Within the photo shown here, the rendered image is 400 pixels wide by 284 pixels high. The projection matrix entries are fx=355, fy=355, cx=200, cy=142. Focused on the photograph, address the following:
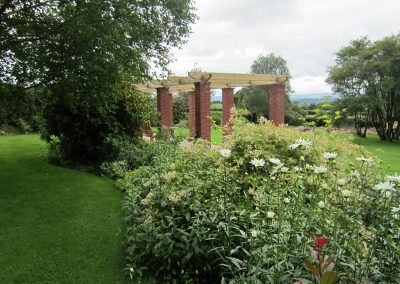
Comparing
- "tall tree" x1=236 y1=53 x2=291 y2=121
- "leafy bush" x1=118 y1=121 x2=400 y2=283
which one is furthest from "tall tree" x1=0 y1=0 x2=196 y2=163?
"tall tree" x1=236 y1=53 x2=291 y2=121

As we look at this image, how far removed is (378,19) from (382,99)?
10.6m

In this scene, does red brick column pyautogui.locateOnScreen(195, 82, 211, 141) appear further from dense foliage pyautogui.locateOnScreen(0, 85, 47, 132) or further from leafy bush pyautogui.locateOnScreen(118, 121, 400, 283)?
leafy bush pyautogui.locateOnScreen(118, 121, 400, 283)

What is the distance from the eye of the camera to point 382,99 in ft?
53.7

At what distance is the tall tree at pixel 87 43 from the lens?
5.59m

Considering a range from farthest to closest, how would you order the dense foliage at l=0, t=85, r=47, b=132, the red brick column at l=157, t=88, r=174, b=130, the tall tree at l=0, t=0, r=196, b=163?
the red brick column at l=157, t=88, r=174, b=130, the dense foliage at l=0, t=85, r=47, b=132, the tall tree at l=0, t=0, r=196, b=163

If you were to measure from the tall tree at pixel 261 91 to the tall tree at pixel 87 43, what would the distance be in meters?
16.3

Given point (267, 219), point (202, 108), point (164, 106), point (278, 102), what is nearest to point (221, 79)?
point (202, 108)

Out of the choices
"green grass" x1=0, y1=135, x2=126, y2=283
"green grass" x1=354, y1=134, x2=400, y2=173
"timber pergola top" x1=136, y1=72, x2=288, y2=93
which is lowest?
"green grass" x1=354, y1=134, x2=400, y2=173

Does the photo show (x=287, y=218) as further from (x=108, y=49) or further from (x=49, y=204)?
(x=108, y=49)

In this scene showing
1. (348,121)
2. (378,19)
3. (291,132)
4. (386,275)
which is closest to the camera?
(386,275)

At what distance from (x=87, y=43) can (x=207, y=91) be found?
17.8 feet

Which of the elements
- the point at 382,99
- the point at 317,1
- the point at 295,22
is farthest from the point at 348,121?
the point at 317,1

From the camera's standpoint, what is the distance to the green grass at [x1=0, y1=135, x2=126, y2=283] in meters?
3.25

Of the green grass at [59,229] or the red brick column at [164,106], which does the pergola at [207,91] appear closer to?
the red brick column at [164,106]
